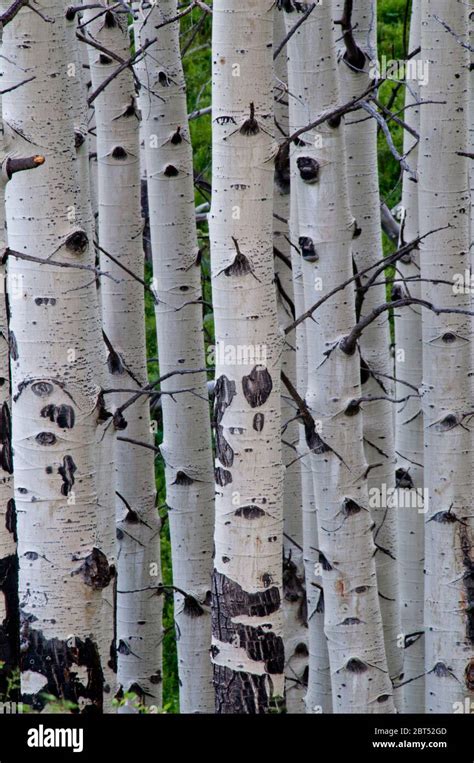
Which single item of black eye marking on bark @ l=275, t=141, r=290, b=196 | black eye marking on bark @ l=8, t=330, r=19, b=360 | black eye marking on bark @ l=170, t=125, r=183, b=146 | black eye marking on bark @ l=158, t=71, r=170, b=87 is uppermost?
black eye marking on bark @ l=158, t=71, r=170, b=87

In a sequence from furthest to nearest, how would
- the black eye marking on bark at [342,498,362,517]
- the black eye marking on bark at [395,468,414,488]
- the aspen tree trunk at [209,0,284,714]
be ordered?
the black eye marking on bark at [395,468,414,488], the black eye marking on bark at [342,498,362,517], the aspen tree trunk at [209,0,284,714]

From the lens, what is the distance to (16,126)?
3576 mm

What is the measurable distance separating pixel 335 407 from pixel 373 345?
1.19 meters

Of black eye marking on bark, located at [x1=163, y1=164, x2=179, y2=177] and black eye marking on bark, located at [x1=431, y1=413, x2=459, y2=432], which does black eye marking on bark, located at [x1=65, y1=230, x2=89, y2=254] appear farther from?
black eye marking on bark, located at [x1=431, y1=413, x2=459, y2=432]

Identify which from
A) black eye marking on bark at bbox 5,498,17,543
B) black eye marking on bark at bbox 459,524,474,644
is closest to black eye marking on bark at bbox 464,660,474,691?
black eye marking on bark at bbox 459,524,474,644

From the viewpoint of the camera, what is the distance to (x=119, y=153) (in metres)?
5.36

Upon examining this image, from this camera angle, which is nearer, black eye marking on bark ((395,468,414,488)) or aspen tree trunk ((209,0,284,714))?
aspen tree trunk ((209,0,284,714))

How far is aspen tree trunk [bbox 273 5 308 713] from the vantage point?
17.7ft

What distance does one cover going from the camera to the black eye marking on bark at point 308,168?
4250 millimetres

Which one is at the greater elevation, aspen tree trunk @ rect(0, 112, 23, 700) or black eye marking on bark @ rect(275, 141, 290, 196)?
black eye marking on bark @ rect(275, 141, 290, 196)

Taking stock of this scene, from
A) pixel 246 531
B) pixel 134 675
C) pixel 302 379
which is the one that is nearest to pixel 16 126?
pixel 246 531

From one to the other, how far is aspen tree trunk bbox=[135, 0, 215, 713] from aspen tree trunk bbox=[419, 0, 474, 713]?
129 centimetres

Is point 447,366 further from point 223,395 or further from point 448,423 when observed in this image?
point 223,395

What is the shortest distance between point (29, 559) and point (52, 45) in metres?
1.76
